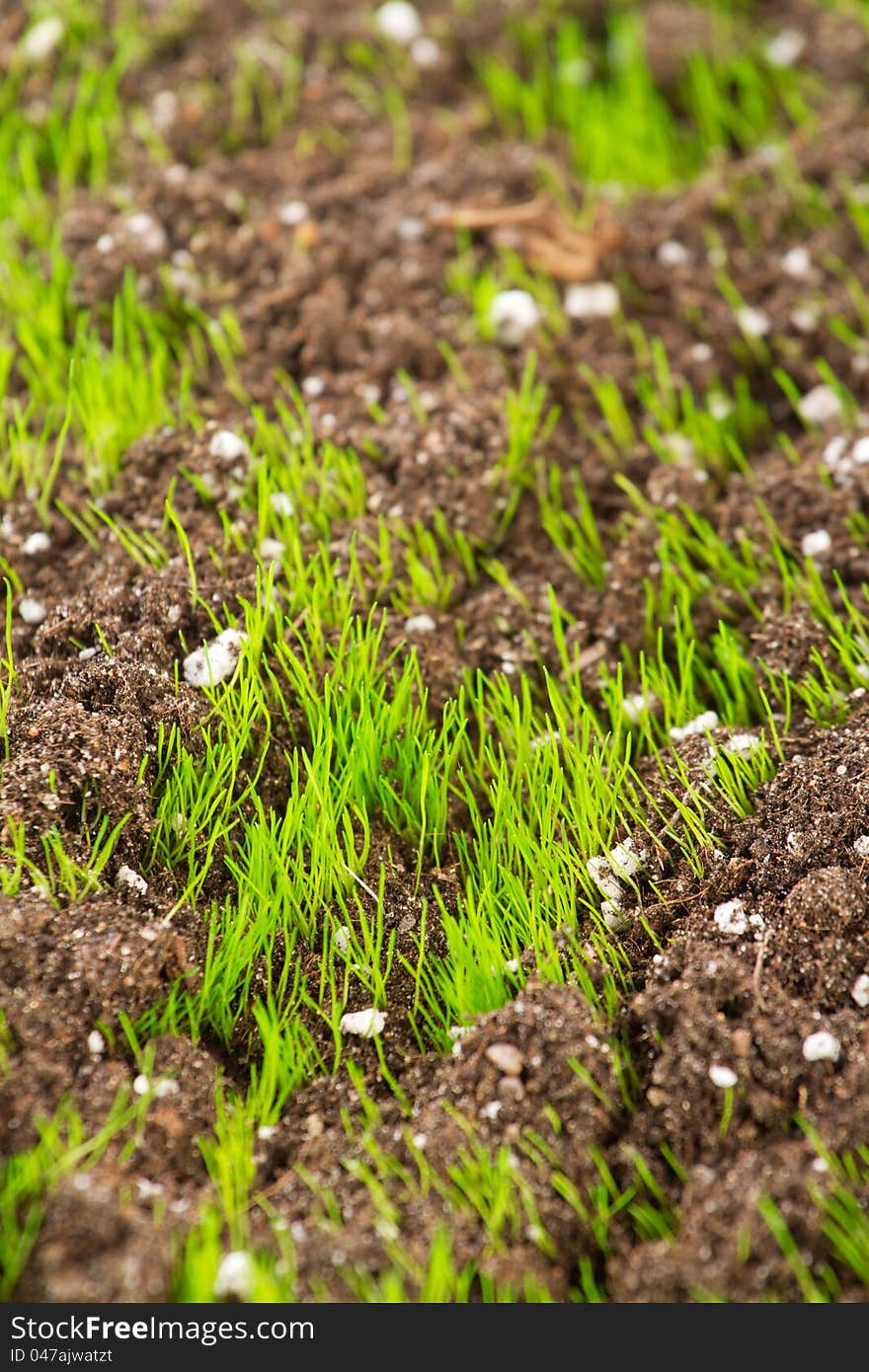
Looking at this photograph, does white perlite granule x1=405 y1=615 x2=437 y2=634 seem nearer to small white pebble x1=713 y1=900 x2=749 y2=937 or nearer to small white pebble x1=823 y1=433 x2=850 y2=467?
small white pebble x1=713 y1=900 x2=749 y2=937

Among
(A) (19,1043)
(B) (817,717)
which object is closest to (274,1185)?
(A) (19,1043)

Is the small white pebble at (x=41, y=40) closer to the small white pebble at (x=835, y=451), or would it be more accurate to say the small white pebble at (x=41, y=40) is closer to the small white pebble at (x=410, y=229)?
the small white pebble at (x=410, y=229)

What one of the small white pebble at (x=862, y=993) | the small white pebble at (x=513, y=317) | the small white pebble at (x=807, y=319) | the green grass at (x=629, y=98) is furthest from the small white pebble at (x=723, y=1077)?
the green grass at (x=629, y=98)

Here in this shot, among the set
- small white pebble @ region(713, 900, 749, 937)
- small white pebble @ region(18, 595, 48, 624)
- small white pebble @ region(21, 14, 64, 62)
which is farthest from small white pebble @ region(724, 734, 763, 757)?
small white pebble @ region(21, 14, 64, 62)

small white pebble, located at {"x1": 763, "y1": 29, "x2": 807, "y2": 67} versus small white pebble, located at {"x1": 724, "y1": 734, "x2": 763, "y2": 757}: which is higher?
small white pebble, located at {"x1": 763, "y1": 29, "x2": 807, "y2": 67}

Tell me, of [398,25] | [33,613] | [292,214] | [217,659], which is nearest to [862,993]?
[217,659]
